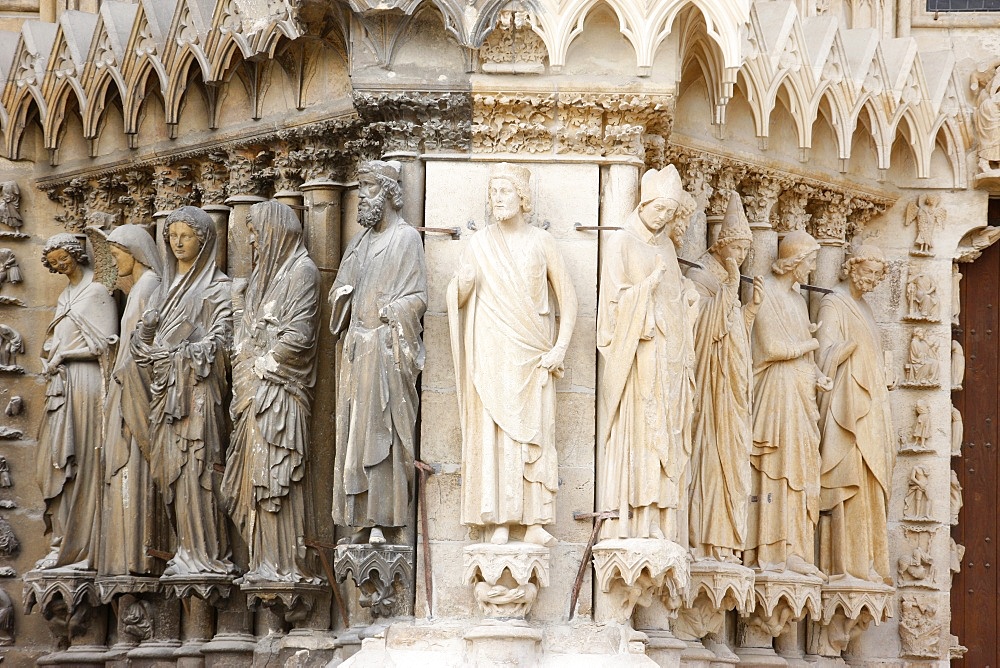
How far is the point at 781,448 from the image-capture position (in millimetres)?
14570

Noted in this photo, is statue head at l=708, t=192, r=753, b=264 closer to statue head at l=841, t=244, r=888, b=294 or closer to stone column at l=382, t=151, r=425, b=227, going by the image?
statue head at l=841, t=244, r=888, b=294

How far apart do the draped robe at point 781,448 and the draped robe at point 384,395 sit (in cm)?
241

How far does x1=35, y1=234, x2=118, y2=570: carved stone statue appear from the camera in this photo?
15070mm

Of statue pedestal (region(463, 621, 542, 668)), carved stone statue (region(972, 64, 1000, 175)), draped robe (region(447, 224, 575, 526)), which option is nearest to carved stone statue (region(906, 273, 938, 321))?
carved stone statue (region(972, 64, 1000, 175))

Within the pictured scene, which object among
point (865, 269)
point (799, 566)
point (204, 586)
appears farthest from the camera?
point (865, 269)

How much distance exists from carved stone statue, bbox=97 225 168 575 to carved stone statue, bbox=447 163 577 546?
2451 millimetres

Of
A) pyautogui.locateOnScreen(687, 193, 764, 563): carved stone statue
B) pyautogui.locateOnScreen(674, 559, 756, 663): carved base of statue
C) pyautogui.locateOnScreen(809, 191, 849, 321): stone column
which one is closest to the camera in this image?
pyautogui.locateOnScreen(674, 559, 756, 663): carved base of statue

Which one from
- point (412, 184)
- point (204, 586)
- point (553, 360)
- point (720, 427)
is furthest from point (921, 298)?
point (204, 586)

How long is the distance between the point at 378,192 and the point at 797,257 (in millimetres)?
2803

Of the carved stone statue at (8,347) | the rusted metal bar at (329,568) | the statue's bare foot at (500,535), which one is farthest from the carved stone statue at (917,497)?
the carved stone statue at (8,347)

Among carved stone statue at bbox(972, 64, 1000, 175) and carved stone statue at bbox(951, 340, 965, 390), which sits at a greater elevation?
carved stone statue at bbox(972, 64, 1000, 175)

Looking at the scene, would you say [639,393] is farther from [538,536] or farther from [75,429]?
[75,429]

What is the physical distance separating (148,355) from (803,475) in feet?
12.2

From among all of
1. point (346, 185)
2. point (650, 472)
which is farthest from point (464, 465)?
point (346, 185)
